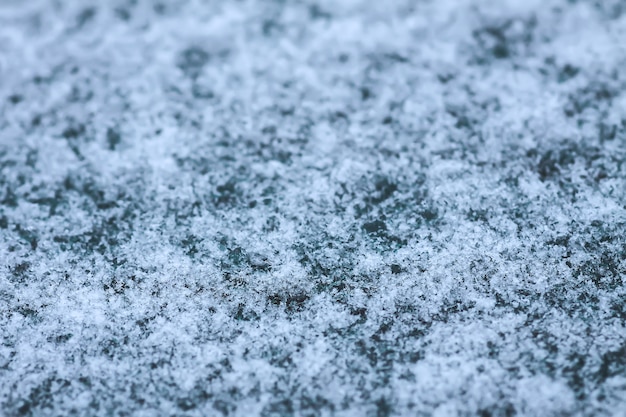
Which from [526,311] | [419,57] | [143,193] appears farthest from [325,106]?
[526,311]

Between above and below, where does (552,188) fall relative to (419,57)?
below

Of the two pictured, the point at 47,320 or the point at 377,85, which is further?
the point at 377,85

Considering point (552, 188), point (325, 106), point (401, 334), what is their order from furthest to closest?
point (325, 106), point (552, 188), point (401, 334)

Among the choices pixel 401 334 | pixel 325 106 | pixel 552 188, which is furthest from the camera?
pixel 325 106

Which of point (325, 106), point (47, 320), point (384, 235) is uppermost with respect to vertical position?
point (325, 106)

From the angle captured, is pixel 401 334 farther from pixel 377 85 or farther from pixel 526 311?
pixel 377 85

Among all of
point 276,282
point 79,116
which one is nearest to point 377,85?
point 276,282
